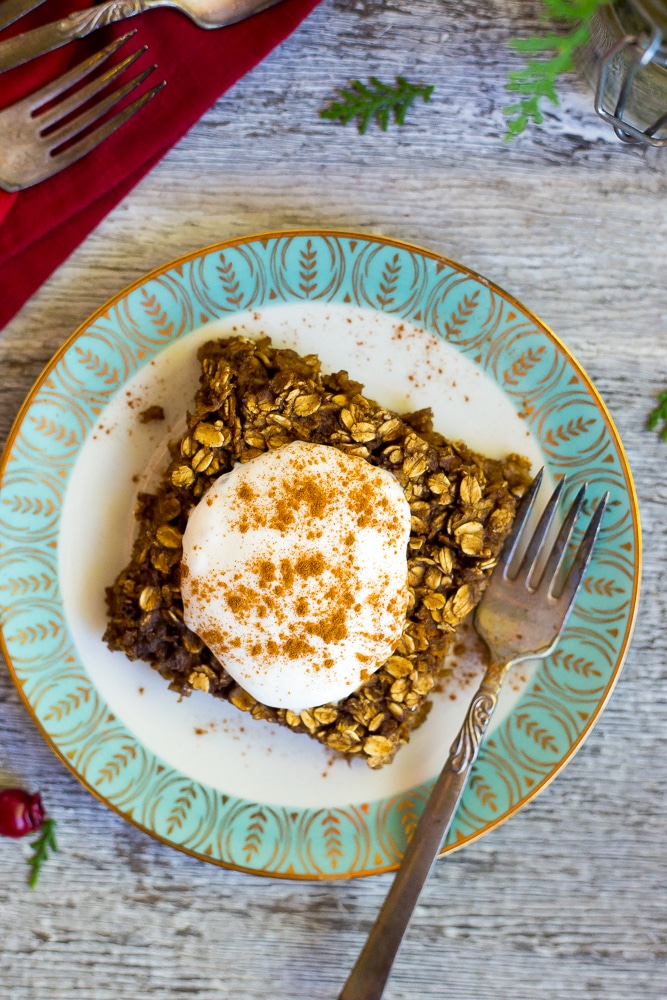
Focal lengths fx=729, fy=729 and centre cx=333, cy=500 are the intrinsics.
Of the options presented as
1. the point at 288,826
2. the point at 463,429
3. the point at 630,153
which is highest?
the point at 630,153

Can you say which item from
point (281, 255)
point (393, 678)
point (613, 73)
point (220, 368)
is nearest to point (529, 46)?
point (613, 73)

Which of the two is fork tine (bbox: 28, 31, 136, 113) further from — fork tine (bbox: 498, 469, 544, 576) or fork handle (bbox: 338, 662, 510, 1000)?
fork handle (bbox: 338, 662, 510, 1000)

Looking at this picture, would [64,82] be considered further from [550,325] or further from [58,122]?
[550,325]

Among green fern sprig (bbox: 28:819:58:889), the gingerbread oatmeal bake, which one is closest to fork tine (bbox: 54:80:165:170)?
the gingerbread oatmeal bake

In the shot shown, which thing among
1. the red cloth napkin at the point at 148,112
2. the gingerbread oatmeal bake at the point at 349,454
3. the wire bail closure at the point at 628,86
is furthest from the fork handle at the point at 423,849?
the red cloth napkin at the point at 148,112

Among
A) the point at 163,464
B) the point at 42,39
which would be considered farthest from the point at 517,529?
the point at 42,39

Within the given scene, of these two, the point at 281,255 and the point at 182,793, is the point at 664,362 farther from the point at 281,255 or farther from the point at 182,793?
the point at 182,793

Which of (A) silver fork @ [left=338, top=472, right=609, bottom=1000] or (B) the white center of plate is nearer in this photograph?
(A) silver fork @ [left=338, top=472, right=609, bottom=1000]
